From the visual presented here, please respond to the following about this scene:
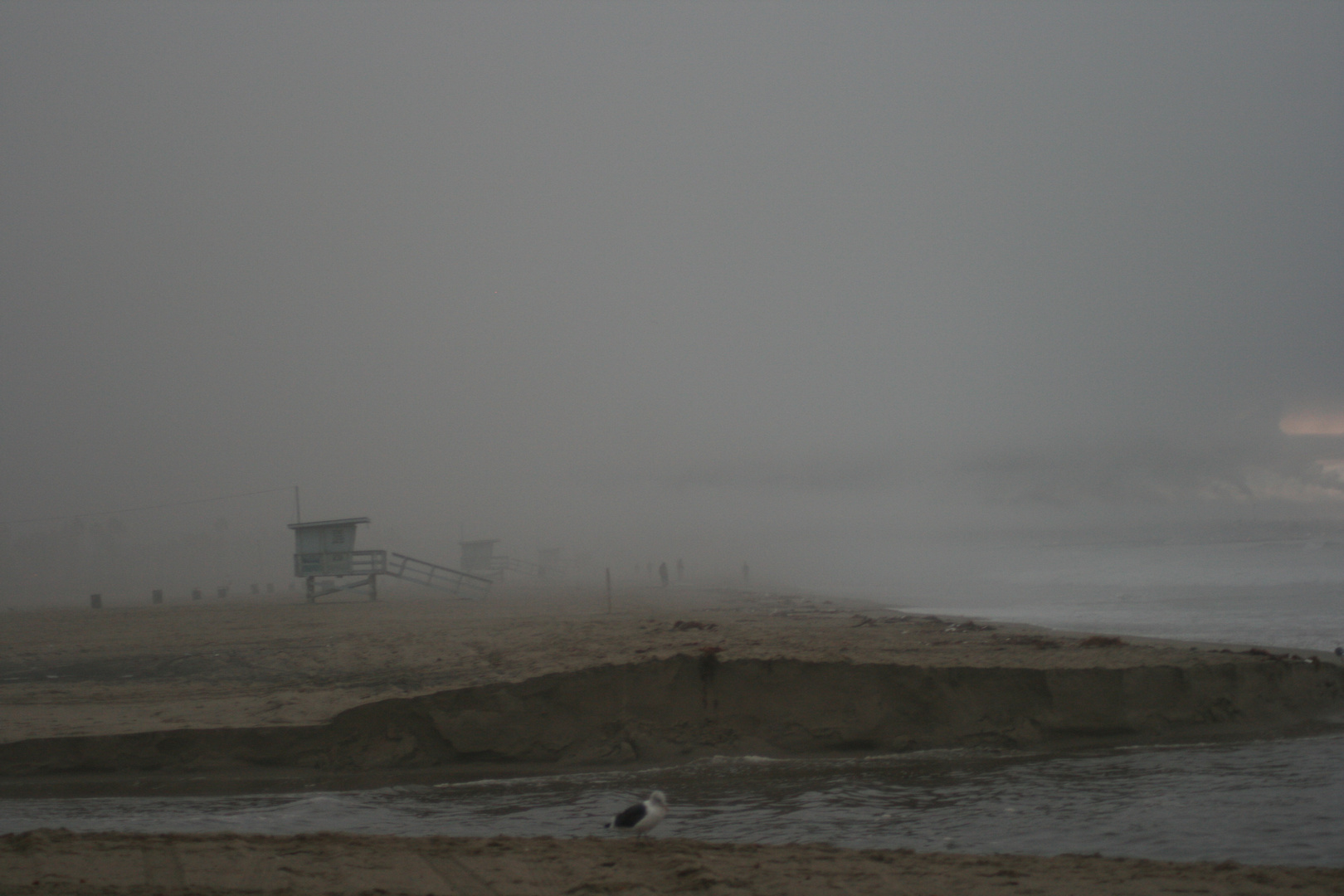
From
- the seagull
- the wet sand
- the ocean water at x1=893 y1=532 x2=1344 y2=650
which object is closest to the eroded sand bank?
the seagull

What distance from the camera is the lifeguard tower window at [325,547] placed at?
108 ft

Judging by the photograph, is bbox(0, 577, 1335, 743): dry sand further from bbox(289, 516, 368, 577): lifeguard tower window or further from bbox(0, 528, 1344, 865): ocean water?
bbox(289, 516, 368, 577): lifeguard tower window

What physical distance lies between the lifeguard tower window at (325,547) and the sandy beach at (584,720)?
630 inches

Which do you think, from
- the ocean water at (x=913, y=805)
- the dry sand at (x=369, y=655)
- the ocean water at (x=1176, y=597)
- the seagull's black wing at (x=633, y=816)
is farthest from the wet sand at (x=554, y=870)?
the ocean water at (x=1176, y=597)

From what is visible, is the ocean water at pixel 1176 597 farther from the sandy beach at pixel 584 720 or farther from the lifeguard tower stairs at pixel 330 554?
the lifeguard tower stairs at pixel 330 554

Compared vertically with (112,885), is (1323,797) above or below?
below

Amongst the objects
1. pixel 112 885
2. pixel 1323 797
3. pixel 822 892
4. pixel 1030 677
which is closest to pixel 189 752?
pixel 112 885

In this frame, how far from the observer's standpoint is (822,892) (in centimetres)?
500

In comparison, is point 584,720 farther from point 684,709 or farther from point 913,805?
point 913,805

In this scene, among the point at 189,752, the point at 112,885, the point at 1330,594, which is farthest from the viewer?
the point at 1330,594

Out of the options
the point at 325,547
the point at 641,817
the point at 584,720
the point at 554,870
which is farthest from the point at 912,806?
the point at 325,547

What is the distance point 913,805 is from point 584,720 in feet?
14.0

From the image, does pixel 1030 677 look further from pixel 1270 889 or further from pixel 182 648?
pixel 182 648

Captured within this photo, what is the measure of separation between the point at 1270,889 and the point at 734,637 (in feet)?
33.1
